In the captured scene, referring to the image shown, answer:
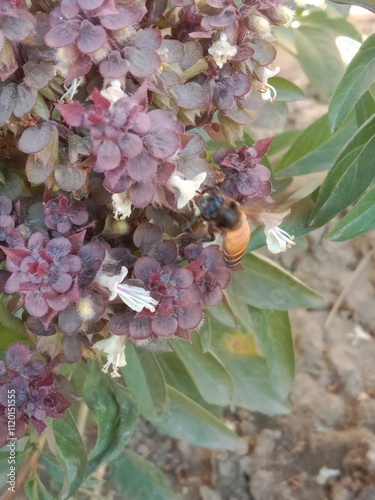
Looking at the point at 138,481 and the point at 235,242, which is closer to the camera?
the point at 235,242

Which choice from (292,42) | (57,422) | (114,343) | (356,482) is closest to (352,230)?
(114,343)

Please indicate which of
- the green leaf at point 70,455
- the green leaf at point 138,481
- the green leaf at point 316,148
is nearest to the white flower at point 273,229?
the green leaf at point 70,455

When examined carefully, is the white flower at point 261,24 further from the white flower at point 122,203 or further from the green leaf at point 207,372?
the green leaf at point 207,372

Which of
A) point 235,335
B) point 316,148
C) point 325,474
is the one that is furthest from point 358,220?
point 325,474

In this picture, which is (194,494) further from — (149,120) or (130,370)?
(149,120)

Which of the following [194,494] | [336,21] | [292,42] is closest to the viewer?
[194,494]

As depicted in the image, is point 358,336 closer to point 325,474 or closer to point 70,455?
point 325,474
